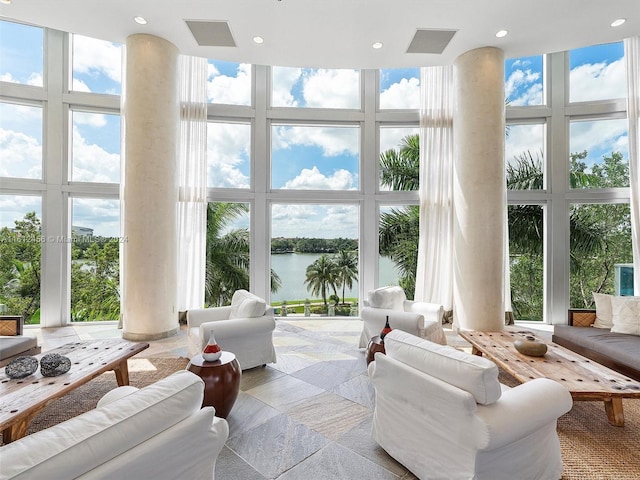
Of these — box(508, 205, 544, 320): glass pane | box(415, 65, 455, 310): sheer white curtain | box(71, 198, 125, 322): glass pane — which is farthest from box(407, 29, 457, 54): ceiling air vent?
box(71, 198, 125, 322): glass pane

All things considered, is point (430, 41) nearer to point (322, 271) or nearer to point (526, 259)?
A: point (526, 259)

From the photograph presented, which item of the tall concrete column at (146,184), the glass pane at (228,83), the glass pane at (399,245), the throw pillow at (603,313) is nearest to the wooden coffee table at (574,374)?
the throw pillow at (603,313)

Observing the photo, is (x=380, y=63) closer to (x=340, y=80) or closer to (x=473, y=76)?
(x=340, y=80)

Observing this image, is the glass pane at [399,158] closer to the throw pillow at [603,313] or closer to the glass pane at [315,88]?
the glass pane at [315,88]

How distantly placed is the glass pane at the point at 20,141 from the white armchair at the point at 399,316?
18.7 feet

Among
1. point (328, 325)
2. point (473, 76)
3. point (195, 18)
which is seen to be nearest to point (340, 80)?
point (473, 76)

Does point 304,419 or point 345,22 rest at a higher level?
point 345,22

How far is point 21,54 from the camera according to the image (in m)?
5.23

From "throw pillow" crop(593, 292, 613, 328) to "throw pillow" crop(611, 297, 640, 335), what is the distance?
4.6 inches

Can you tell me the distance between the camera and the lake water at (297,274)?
6.05 m

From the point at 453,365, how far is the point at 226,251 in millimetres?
4879

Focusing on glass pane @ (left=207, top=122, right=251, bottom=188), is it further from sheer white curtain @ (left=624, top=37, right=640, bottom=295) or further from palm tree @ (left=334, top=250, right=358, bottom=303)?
sheer white curtain @ (left=624, top=37, right=640, bottom=295)

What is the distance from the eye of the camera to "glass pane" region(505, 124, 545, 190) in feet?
18.8

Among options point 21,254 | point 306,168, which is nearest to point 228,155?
point 306,168
